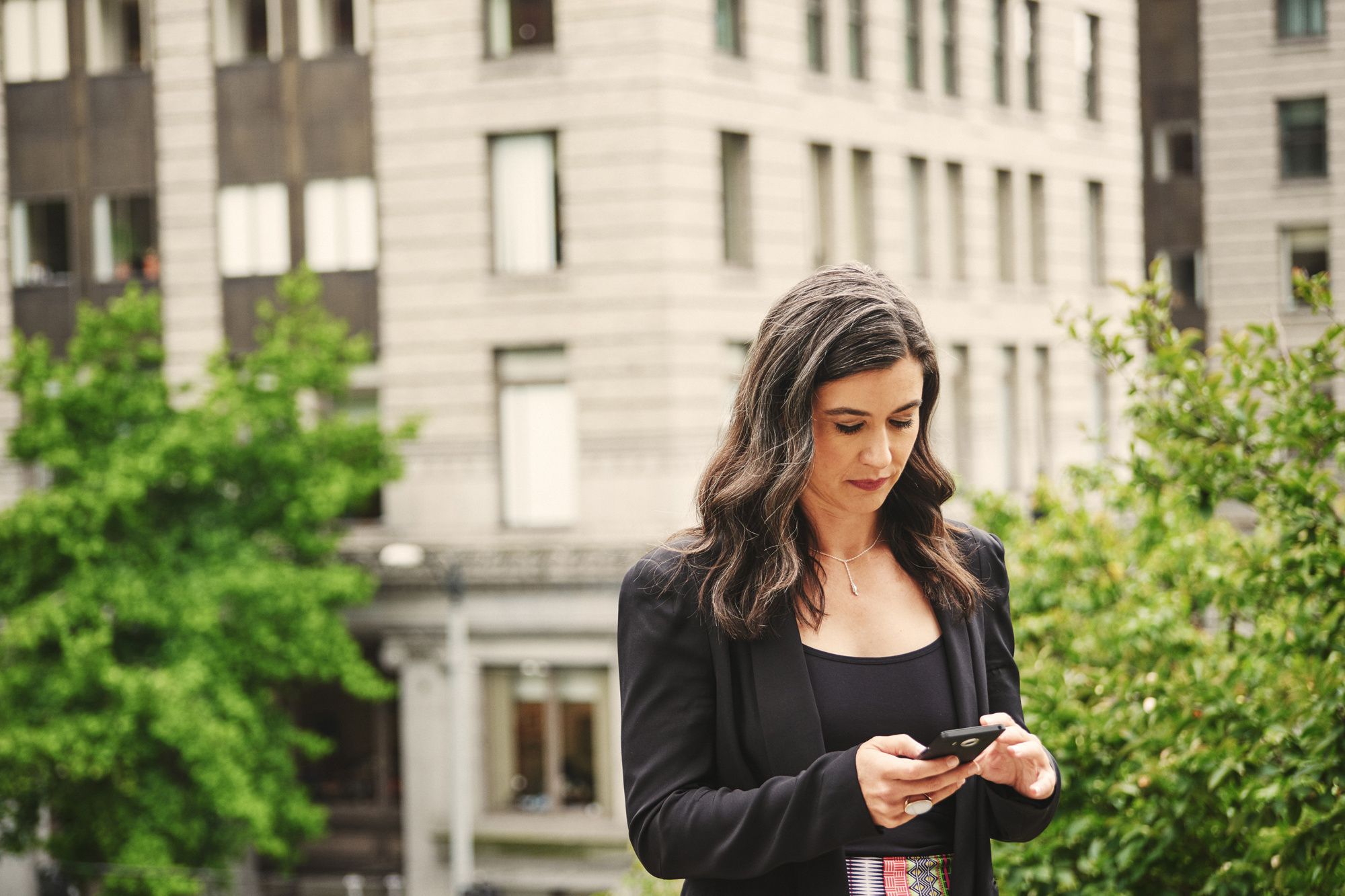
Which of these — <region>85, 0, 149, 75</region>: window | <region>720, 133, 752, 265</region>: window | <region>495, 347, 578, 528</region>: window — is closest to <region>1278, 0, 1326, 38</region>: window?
<region>720, 133, 752, 265</region>: window

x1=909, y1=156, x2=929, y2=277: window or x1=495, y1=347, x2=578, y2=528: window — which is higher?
x1=909, y1=156, x2=929, y2=277: window

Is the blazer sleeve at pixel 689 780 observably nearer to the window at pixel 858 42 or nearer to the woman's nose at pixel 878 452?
the woman's nose at pixel 878 452

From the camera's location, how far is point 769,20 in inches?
1086

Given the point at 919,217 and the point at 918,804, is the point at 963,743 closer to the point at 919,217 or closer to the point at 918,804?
the point at 918,804

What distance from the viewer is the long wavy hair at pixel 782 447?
338cm

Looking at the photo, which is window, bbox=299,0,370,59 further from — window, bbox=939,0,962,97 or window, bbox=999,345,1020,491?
window, bbox=999,345,1020,491

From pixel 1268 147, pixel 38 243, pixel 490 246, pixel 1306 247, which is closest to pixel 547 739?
pixel 490 246

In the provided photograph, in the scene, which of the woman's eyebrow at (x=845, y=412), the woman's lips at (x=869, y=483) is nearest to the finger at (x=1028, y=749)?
the woman's lips at (x=869, y=483)

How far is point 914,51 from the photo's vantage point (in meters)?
31.1

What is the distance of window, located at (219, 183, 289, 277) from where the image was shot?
28.2 m

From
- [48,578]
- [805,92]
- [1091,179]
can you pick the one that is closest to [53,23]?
[48,578]

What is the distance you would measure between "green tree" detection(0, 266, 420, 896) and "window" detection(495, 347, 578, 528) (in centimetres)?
242

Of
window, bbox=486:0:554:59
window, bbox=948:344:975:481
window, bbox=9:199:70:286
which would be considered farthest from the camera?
window, bbox=948:344:975:481

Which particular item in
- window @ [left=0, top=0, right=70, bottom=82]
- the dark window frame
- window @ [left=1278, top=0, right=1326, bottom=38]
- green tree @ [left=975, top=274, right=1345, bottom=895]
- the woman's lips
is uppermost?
window @ [left=1278, top=0, right=1326, bottom=38]
